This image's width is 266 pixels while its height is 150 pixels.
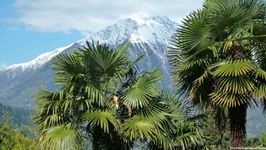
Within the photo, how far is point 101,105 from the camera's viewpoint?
9.59 meters

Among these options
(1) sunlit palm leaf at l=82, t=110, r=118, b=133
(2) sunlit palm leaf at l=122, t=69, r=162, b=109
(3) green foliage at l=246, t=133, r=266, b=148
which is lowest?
(3) green foliage at l=246, t=133, r=266, b=148

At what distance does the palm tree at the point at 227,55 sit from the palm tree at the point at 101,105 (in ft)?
3.36

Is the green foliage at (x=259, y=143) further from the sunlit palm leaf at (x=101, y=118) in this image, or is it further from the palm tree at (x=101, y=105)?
the sunlit palm leaf at (x=101, y=118)

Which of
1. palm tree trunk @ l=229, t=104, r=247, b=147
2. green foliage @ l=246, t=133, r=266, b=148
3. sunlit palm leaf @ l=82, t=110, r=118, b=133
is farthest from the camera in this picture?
green foliage @ l=246, t=133, r=266, b=148

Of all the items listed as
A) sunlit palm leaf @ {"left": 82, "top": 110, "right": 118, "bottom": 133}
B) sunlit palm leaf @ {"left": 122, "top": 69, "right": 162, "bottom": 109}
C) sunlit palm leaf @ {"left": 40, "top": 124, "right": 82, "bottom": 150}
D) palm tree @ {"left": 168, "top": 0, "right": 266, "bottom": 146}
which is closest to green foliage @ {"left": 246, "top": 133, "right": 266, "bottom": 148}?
palm tree @ {"left": 168, "top": 0, "right": 266, "bottom": 146}

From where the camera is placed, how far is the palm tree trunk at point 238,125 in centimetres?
977

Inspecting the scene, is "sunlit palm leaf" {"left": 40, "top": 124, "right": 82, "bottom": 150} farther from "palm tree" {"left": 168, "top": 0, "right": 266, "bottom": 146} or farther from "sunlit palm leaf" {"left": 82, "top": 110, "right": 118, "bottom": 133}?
"palm tree" {"left": 168, "top": 0, "right": 266, "bottom": 146}

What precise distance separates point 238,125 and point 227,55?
173 cm

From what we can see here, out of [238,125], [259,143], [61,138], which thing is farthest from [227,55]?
[259,143]

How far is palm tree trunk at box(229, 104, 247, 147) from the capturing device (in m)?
9.77

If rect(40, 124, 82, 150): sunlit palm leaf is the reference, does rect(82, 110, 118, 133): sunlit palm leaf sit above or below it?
above

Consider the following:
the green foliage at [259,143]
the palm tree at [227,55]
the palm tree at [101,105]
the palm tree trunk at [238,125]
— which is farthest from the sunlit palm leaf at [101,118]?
the green foliage at [259,143]


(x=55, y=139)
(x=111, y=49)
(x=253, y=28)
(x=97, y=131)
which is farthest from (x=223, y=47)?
(x=55, y=139)

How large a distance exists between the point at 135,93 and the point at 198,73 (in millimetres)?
1727
